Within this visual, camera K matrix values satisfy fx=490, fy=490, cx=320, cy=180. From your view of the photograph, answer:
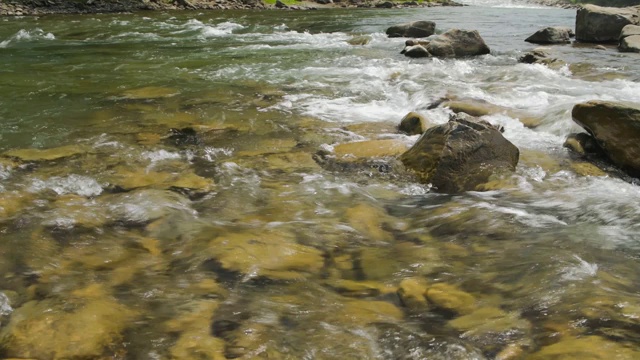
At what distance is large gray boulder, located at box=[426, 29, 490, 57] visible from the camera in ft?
55.3

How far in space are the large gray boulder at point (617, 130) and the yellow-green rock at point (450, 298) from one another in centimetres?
437

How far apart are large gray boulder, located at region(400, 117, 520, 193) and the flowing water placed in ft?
0.92

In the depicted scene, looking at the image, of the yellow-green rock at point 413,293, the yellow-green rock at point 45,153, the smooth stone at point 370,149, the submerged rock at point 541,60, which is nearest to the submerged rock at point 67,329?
the yellow-green rock at point 413,293

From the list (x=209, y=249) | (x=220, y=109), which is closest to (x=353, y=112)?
(x=220, y=109)

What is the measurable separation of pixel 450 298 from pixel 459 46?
1457 cm

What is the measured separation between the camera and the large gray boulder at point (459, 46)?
663 inches

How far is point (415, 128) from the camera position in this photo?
8.68 m

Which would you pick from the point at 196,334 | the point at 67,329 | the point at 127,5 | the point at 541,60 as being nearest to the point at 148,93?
the point at 67,329

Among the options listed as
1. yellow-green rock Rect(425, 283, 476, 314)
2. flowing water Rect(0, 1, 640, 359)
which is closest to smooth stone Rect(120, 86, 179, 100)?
flowing water Rect(0, 1, 640, 359)

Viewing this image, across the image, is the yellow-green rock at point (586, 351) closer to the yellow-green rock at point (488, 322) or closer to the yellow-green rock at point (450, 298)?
the yellow-green rock at point (488, 322)

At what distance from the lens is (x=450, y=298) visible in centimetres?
398

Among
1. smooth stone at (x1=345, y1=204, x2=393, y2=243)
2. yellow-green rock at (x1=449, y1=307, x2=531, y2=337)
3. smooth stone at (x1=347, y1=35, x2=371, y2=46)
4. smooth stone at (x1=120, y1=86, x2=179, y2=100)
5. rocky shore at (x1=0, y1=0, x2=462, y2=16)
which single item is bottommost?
smooth stone at (x1=345, y1=204, x2=393, y2=243)

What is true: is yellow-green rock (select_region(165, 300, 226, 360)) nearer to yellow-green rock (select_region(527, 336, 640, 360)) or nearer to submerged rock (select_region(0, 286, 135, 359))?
submerged rock (select_region(0, 286, 135, 359))

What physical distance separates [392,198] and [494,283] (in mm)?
2232
